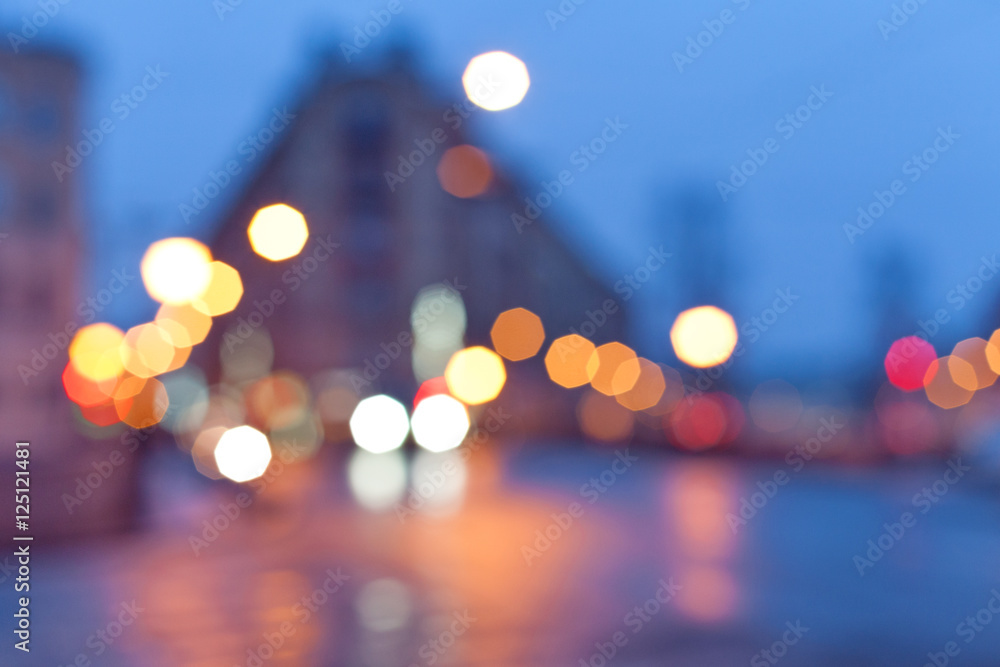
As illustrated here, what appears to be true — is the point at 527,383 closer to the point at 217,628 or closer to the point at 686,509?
the point at 686,509

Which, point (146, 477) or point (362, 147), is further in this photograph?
point (362, 147)

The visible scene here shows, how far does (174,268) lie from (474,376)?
1126 inches

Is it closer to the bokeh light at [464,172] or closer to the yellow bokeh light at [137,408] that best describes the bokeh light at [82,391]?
the yellow bokeh light at [137,408]

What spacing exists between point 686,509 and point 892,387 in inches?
824

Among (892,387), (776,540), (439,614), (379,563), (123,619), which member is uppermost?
(892,387)

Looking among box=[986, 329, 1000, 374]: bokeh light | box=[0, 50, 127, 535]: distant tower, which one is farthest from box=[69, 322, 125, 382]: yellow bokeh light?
box=[986, 329, 1000, 374]: bokeh light

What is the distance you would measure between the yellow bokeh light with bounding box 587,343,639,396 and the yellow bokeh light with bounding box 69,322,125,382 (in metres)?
38.7

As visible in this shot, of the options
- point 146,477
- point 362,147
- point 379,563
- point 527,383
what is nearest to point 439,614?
point 379,563

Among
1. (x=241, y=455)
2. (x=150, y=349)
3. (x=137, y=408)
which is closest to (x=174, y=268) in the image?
(x=241, y=455)

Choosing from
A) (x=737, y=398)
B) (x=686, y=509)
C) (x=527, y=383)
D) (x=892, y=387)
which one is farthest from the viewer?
(x=527, y=383)

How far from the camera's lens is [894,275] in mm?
32844

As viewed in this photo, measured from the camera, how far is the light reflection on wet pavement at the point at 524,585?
5.62 meters

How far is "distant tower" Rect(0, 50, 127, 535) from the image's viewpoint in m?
9.42

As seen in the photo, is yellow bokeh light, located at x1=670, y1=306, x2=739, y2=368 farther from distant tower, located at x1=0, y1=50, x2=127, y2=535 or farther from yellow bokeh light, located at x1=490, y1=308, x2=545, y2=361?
distant tower, located at x1=0, y1=50, x2=127, y2=535
